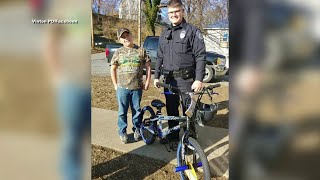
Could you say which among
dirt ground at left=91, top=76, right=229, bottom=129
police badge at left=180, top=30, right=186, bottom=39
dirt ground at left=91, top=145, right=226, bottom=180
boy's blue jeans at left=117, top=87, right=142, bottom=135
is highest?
police badge at left=180, top=30, right=186, bottom=39

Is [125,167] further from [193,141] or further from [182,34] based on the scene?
[182,34]

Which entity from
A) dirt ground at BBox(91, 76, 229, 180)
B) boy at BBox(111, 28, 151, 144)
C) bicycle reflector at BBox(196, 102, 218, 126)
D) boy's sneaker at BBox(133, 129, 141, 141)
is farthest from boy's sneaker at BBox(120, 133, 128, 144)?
bicycle reflector at BBox(196, 102, 218, 126)

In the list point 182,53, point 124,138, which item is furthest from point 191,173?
point 124,138

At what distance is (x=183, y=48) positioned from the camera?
3.85 m

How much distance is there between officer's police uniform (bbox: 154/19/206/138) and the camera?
3.72 metres

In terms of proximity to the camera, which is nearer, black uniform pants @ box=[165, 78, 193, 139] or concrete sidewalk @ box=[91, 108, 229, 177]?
black uniform pants @ box=[165, 78, 193, 139]

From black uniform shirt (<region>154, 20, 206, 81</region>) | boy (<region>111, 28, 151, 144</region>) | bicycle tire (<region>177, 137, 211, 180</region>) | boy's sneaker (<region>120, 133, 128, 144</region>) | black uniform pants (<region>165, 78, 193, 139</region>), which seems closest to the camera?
bicycle tire (<region>177, 137, 211, 180</region>)

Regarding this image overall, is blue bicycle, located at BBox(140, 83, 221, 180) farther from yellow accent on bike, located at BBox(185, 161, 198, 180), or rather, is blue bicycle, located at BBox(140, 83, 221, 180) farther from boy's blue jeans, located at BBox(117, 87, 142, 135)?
boy's blue jeans, located at BBox(117, 87, 142, 135)

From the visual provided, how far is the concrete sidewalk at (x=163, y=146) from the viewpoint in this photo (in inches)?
155

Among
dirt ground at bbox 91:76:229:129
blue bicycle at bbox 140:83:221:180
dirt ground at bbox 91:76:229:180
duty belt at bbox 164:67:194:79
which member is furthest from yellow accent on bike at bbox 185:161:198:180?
dirt ground at bbox 91:76:229:129

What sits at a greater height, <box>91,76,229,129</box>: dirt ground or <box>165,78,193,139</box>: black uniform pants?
<box>165,78,193,139</box>: black uniform pants

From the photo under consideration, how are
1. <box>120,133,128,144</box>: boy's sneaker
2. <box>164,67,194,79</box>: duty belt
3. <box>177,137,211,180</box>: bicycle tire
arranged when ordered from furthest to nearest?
<box>120,133,128,144</box>: boy's sneaker → <box>164,67,194,79</box>: duty belt → <box>177,137,211,180</box>: bicycle tire

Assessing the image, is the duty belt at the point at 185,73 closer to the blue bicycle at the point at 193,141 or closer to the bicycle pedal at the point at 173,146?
the blue bicycle at the point at 193,141

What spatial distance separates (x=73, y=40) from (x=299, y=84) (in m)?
1.27
